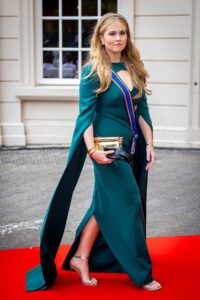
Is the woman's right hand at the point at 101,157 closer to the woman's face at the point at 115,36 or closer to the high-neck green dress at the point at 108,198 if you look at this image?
the high-neck green dress at the point at 108,198

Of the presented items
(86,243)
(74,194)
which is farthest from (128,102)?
(74,194)

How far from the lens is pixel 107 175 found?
4.15m

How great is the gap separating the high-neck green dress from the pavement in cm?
129

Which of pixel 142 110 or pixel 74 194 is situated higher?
pixel 142 110

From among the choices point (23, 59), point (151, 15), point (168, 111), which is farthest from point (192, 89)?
point (23, 59)

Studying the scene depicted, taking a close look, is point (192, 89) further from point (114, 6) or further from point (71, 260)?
point (71, 260)

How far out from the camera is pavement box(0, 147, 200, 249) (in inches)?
235

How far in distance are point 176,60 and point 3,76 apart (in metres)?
2.91

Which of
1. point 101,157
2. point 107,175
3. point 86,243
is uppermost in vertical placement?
point 101,157

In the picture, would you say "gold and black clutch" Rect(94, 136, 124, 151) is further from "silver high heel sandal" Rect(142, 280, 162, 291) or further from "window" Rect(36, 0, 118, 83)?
"window" Rect(36, 0, 118, 83)

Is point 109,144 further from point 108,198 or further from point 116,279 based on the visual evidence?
point 116,279

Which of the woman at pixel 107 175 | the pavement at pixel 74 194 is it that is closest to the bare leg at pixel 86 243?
the woman at pixel 107 175

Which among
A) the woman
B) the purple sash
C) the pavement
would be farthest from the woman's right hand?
the pavement

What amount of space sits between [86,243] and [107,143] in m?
0.70
